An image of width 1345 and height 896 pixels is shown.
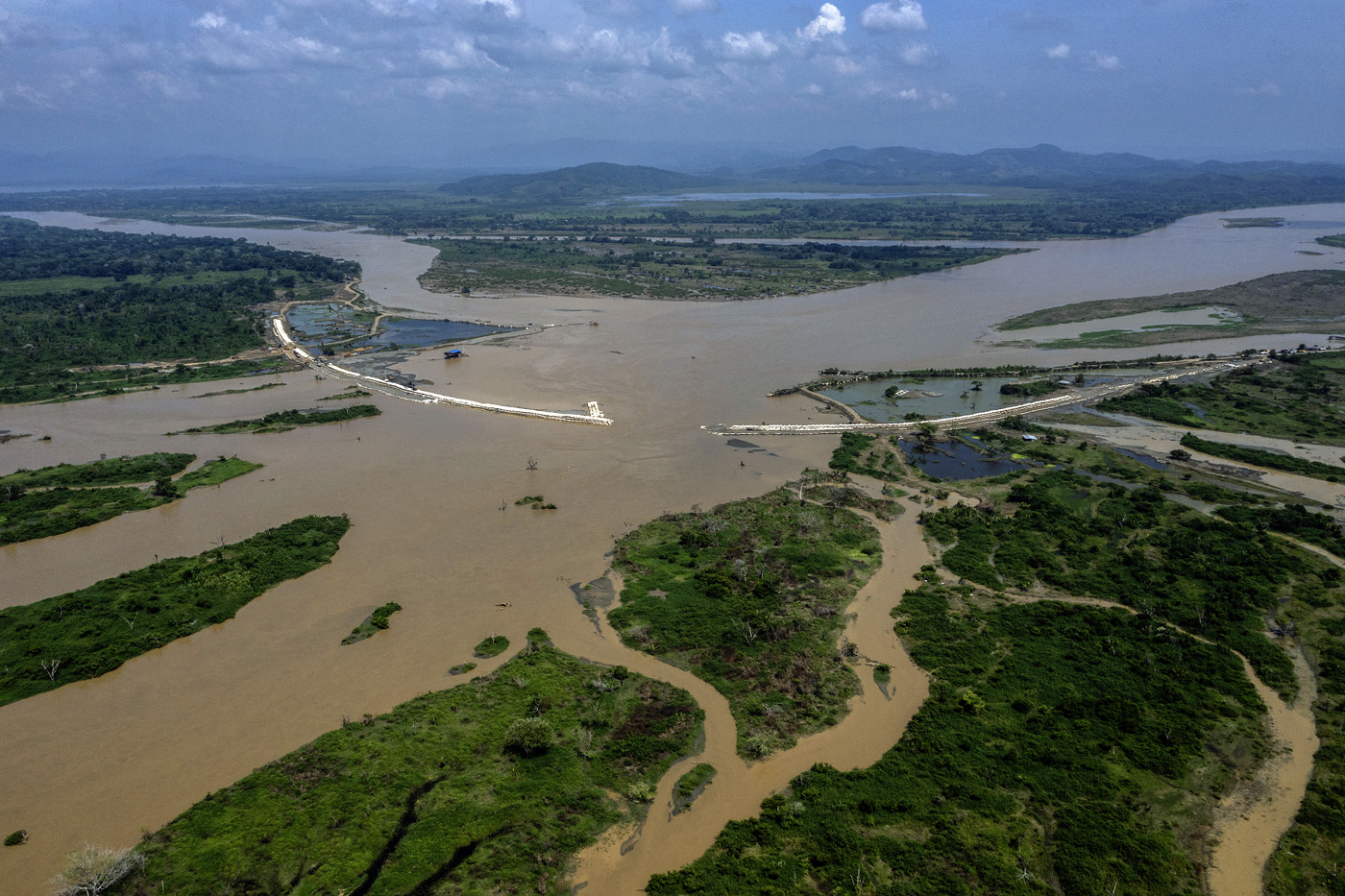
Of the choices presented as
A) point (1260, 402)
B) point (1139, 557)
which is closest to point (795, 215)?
point (1260, 402)

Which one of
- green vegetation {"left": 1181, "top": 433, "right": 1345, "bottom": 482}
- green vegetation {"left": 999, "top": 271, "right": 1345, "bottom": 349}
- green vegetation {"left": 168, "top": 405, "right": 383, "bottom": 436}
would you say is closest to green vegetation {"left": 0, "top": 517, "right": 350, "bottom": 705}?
green vegetation {"left": 168, "top": 405, "right": 383, "bottom": 436}

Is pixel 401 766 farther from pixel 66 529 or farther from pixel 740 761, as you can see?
pixel 66 529

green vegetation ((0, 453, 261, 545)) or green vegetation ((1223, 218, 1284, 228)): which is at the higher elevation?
green vegetation ((1223, 218, 1284, 228))

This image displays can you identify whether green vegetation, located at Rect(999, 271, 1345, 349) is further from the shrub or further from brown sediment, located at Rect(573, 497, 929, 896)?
the shrub

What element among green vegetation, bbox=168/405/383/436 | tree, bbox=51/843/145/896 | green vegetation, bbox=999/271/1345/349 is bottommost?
tree, bbox=51/843/145/896

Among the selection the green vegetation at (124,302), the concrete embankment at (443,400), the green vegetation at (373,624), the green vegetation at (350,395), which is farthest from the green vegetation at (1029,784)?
the green vegetation at (124,302)

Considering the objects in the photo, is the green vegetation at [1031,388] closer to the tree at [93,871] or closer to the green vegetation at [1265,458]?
the green vegetation at [1265,458]

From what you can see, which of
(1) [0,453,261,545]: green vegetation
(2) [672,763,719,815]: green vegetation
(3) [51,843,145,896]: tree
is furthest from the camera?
(1) [0,453,261,545]: green vegetation
